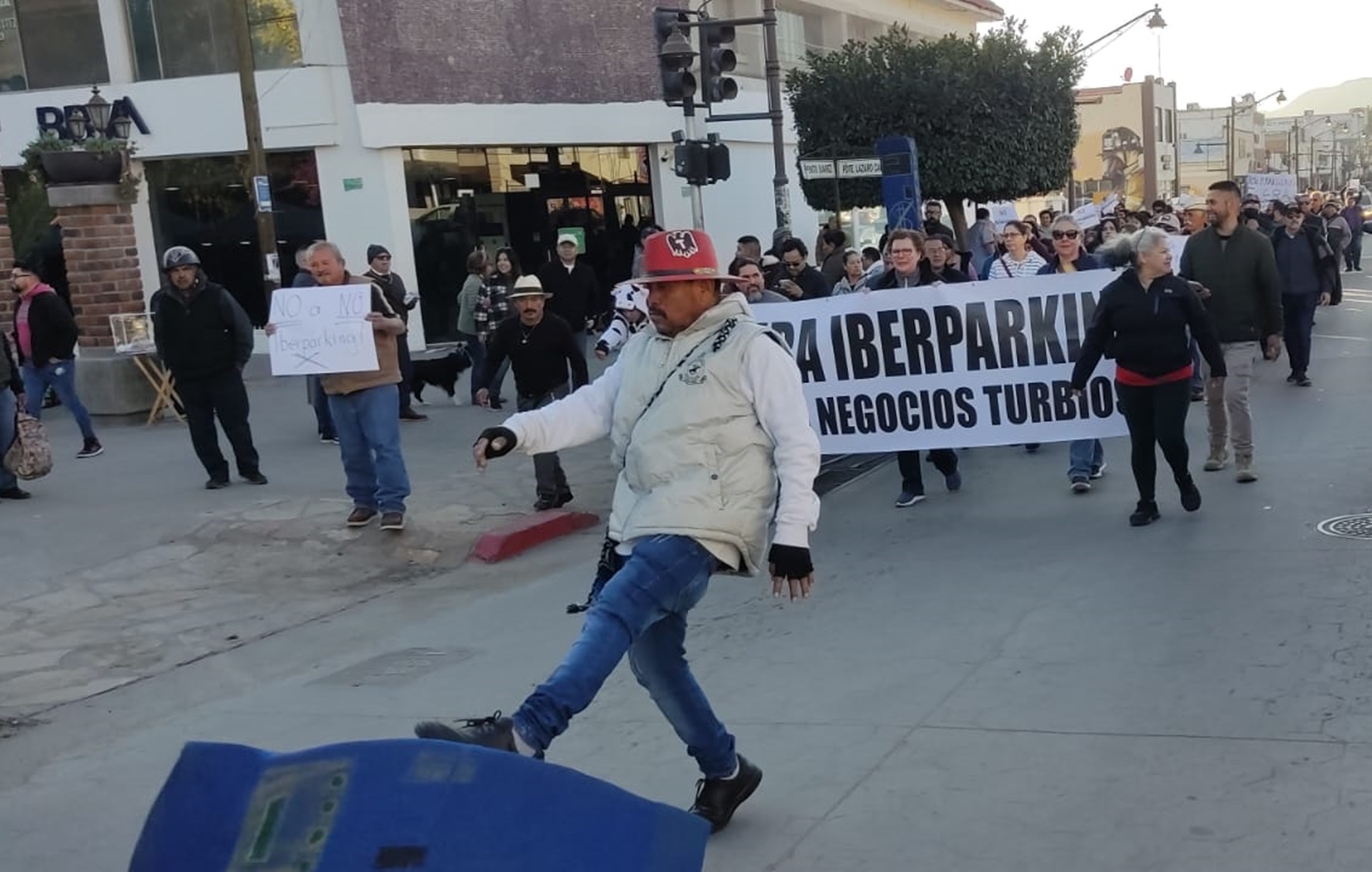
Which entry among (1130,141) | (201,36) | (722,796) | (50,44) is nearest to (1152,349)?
(722,796)

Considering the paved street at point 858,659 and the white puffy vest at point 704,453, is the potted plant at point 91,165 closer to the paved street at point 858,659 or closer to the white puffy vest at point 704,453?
the paved street at point 858,659

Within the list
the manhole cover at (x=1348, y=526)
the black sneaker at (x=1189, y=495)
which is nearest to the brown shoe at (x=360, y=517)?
the black sneaker at (x=1189, y=495)

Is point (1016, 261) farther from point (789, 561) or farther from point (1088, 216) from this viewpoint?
point (1088, 216)

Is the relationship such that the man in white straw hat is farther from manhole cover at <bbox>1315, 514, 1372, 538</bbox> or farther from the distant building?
the distant building

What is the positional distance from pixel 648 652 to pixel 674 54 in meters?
11.2

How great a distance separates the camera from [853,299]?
9719 mm

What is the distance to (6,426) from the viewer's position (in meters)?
10.7

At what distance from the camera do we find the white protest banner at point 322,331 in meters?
9.09

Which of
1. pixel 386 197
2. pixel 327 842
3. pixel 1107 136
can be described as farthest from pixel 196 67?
pixel 1107 136

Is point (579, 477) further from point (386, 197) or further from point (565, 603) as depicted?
point (386, 197)

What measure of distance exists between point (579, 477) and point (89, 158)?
23.3ft

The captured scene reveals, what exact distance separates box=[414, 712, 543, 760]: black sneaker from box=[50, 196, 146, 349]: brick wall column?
12.6 metres

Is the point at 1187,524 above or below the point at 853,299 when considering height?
below

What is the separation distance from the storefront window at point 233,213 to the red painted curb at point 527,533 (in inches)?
511
